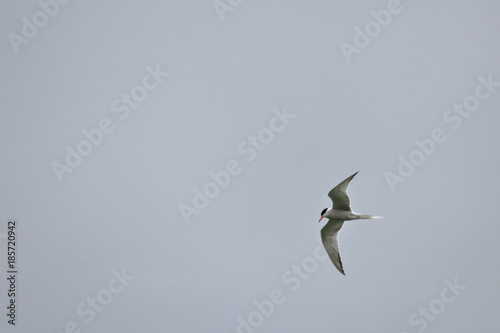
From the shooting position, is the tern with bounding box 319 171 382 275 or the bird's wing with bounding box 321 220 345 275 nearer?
the tern with bounding box 319 171 382 275

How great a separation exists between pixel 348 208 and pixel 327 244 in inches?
98.5

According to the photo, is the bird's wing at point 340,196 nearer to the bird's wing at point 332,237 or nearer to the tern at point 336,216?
the tern at point 336,216

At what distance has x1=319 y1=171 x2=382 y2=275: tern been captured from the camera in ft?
89.6

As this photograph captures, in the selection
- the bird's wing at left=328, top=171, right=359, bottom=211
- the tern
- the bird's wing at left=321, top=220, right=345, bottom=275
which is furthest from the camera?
the bird's wing at left=321, top=220, right=345, bottom=275

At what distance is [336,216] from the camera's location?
28594mm

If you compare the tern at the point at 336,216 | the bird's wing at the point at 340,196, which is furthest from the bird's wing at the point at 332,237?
the bird's wing at the point at 340,196

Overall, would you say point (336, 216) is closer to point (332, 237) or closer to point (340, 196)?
point (340, 196)

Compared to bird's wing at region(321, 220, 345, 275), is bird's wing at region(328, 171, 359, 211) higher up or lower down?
higher up

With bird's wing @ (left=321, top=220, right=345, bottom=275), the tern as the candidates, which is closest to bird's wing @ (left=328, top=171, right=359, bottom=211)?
the tern

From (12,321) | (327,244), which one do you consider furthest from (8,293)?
(327,244)

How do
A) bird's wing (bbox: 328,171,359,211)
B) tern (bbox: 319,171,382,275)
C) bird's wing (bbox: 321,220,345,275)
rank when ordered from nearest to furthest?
1. bird's wing (bbox: 328,171,359,211)
2. tern (bbox: 319,171,382,275)
3. bird's wing (bbox: 321,220,345,275)

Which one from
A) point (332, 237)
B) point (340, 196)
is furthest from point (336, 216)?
point (332, 237)

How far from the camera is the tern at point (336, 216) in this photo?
27.3m

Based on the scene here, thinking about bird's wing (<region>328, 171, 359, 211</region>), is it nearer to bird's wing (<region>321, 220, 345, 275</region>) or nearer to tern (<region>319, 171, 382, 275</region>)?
tern (<region>319, 171, 382, 275</region>)
